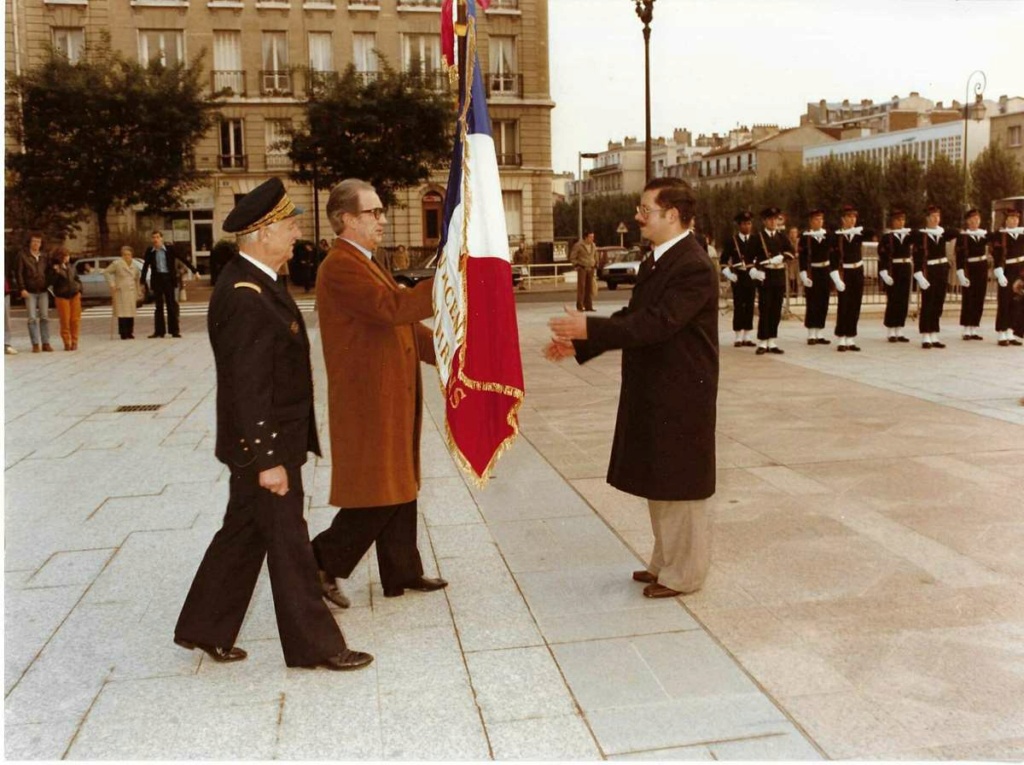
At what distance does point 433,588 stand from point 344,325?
132 centimetres

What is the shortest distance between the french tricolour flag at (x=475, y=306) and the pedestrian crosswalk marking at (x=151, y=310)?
2063 cm

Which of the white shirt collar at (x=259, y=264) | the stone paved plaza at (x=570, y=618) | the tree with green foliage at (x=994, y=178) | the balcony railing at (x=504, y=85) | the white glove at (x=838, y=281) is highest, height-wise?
the balcony railing at (x=504, y=85)

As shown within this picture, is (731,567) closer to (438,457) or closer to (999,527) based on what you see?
(999,527)

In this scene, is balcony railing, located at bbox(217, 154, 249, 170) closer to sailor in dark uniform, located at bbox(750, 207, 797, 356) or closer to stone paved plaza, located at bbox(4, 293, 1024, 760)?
sailor in dark uniform, located at bbox(750, 207, 797, 356)

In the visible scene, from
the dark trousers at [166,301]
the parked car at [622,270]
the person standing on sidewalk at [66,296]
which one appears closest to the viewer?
the person standing on sidewalk at [66,296]

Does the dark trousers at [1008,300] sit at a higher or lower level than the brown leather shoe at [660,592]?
higher

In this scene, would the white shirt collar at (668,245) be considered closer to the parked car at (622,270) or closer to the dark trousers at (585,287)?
the dark trousers at (585,287)

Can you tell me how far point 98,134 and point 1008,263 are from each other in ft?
A: 90.8

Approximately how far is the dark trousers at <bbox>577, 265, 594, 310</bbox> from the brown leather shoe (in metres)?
19.3

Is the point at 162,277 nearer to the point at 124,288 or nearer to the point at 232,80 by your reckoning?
the point at 124,288

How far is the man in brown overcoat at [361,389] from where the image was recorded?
4523mm

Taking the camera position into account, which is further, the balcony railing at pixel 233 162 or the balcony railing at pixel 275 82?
the balcony railing at pixel 275 82

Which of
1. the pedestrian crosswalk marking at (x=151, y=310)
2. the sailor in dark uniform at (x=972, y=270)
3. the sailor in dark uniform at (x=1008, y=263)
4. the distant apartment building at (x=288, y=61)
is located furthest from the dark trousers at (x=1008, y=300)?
the distant apartment building at (x=288, y=61)

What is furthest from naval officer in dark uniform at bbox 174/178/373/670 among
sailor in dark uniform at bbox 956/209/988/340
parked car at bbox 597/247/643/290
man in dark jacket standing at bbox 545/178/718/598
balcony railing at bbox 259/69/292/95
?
balcony railing at bbox 259/69/292/95
